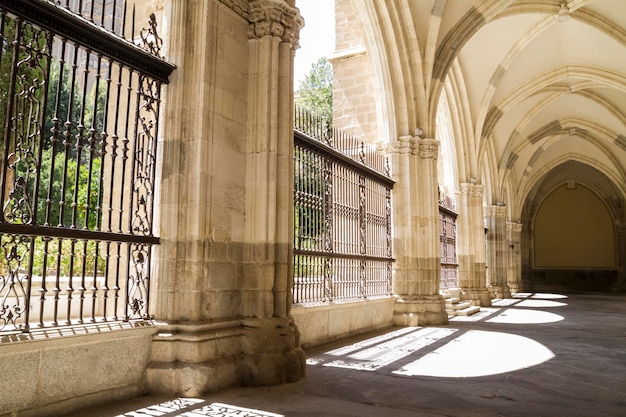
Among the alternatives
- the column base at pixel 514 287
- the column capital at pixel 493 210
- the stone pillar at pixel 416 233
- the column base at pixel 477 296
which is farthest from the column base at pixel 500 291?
the stone pillar at pixel 416 233

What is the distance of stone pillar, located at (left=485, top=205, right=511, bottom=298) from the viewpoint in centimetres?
1745

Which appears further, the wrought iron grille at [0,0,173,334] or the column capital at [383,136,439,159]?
the column capital at [383,136,439,159]

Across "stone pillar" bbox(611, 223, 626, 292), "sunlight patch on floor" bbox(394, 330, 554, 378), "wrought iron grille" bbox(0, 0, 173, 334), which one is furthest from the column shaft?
"stone pillar" bbox(611, 223, 626, 292)

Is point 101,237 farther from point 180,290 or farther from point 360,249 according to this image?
point 360,249

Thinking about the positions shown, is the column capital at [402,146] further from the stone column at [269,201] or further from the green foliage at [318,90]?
the green foliage at [318,90]

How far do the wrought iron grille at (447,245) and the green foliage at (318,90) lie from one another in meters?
11.2

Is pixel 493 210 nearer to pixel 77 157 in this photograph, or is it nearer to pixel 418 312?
pixel 418 312

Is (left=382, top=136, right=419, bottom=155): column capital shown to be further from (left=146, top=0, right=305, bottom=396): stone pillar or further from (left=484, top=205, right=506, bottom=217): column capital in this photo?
(left=484, top=205, right=506, bottom=217): column capital

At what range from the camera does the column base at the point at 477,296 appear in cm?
1333

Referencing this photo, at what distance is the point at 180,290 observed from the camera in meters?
3.94

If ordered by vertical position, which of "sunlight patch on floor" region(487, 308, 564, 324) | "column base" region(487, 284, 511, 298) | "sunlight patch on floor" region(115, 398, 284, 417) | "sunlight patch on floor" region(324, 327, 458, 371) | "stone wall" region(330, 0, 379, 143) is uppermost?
"stone wall" region(330, 0, 379, 143)

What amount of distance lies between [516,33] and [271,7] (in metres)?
9.47

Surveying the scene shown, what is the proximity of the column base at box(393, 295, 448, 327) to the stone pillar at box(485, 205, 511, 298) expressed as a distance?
30.9 ft

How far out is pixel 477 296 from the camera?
535 inches
